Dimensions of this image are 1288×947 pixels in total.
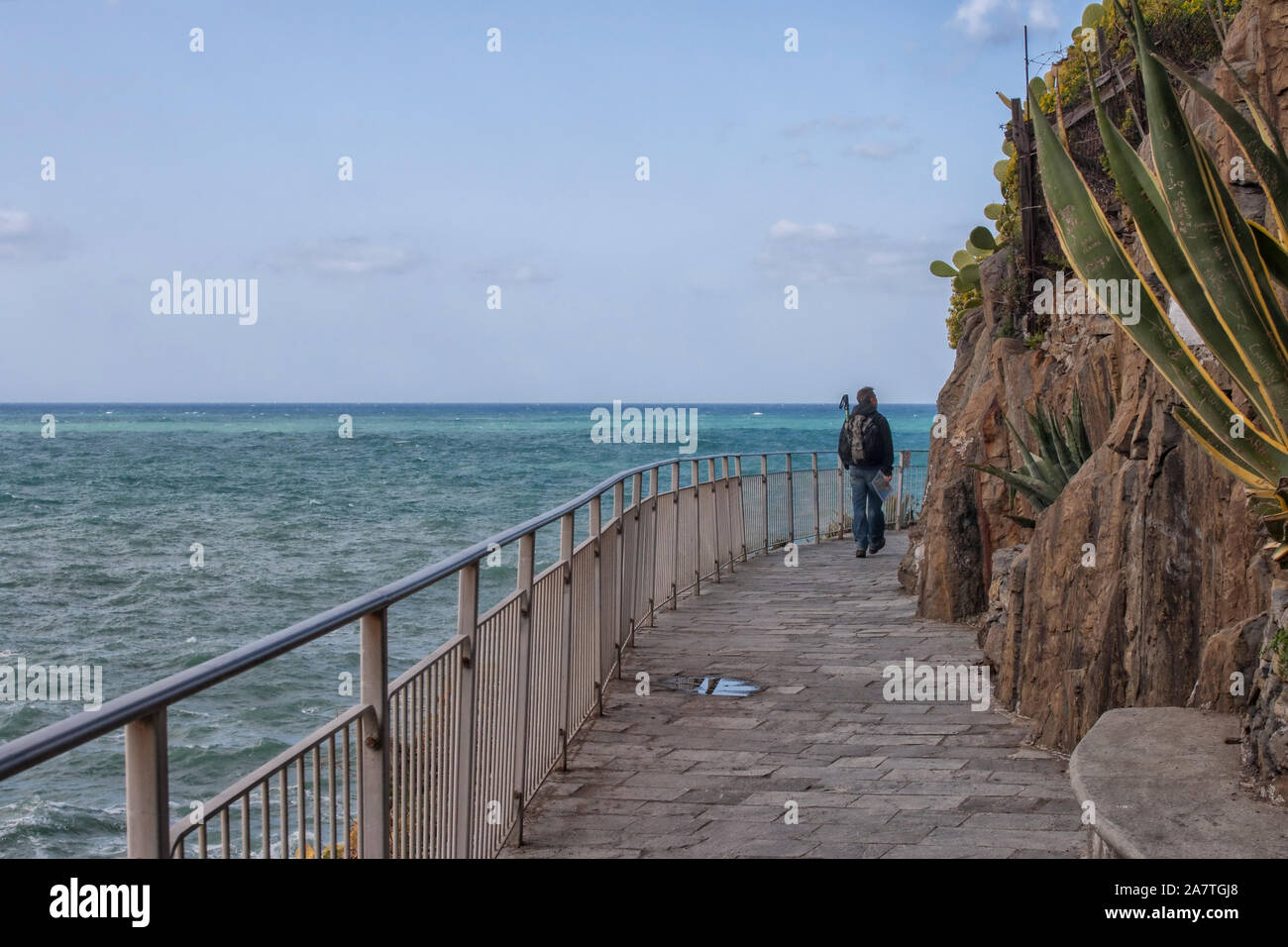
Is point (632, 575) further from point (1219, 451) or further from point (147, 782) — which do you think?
point (147, 782)

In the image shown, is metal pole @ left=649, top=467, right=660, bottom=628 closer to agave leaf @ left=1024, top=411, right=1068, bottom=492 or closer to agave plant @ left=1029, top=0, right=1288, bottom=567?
agave leaf @ left=1024, top=411, right=1068, bottom=492

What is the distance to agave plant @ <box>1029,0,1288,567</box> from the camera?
421cm

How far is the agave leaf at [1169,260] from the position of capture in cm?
434

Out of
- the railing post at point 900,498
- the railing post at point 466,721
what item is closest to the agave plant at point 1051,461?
the railing post at point 466,721

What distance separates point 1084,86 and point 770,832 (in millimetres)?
10679

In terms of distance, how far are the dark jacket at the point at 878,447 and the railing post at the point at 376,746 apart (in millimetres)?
12745

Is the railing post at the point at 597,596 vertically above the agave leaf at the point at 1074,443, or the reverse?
the agave leaf at the point at 1074,443

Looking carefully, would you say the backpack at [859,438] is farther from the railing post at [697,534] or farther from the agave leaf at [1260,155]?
the agave leaf at [1260,155]

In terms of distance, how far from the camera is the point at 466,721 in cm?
445

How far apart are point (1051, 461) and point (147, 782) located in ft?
24.5

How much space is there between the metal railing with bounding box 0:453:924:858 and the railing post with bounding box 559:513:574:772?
0.05 feet

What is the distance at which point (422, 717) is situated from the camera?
12.7ft

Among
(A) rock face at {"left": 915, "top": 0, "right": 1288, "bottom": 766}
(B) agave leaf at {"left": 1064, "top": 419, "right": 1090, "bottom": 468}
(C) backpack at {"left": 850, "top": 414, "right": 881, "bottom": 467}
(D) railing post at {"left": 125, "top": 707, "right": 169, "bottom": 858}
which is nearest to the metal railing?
(D) railing post at {"left": 125, "top": 707, "right": 169, "bottom": 858}
